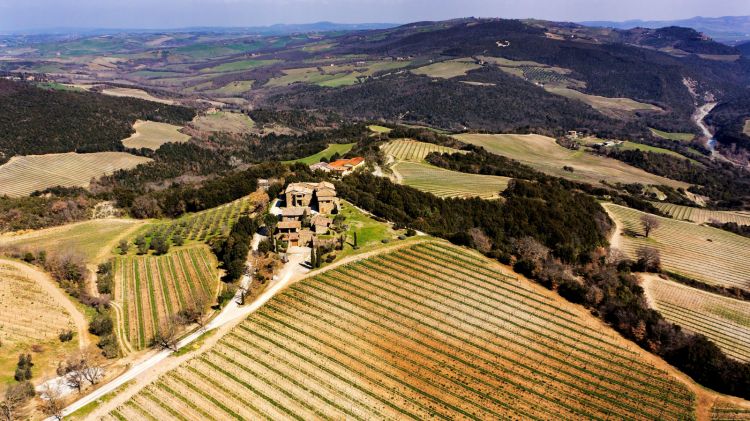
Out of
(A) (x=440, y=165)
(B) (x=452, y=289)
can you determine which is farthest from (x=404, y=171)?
(B) (x=452, y=289)

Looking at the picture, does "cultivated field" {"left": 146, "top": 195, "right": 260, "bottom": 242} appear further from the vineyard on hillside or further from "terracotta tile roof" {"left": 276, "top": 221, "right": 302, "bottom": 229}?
the vineyard on hillside

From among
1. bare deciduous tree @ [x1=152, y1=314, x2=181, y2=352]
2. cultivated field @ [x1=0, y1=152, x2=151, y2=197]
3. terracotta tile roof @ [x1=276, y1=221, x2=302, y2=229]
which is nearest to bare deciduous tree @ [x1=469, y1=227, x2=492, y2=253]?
terracotta tile roof @ [x1=276, y1=221, x2=302, y2=229]

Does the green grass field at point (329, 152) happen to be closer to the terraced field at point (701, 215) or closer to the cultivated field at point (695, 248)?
the cultivated field at point (695, 248)

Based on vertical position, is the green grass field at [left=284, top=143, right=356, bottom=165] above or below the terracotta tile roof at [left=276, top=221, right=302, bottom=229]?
below

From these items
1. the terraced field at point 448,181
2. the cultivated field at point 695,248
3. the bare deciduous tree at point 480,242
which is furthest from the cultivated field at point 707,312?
the terraced field at point 448,181

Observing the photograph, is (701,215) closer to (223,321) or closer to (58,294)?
(223,321)

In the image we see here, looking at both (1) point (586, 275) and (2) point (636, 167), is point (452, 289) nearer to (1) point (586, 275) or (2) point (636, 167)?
(1) point (586, 275)
